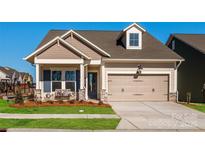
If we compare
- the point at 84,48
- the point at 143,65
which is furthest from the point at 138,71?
the point at 84,48

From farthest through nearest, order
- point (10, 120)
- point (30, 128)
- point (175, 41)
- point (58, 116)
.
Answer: point (175, 41) < point (58, 116) < point (10, 120) < point (30, 128)

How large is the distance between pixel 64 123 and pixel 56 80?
9.33 meters

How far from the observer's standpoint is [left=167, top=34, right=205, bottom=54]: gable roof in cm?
2178

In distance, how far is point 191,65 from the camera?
2248 cm

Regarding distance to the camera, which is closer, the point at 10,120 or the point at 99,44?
the point at 10,120

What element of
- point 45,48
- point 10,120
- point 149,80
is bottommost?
point 10,120

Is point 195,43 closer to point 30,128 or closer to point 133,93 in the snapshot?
point 133,93

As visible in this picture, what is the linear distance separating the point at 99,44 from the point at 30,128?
1309 centimetres

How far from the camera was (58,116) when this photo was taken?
1199 centimetres

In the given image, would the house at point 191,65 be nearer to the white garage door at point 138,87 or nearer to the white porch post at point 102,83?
the white garage door at point 138,87

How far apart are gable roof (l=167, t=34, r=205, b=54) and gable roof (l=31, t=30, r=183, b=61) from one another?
7.88 ft

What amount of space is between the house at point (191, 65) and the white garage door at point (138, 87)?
1932mm

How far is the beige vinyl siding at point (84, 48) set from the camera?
19.9 m

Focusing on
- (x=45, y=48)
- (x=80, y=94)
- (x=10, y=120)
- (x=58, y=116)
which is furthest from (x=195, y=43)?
(x=10, y=120)
